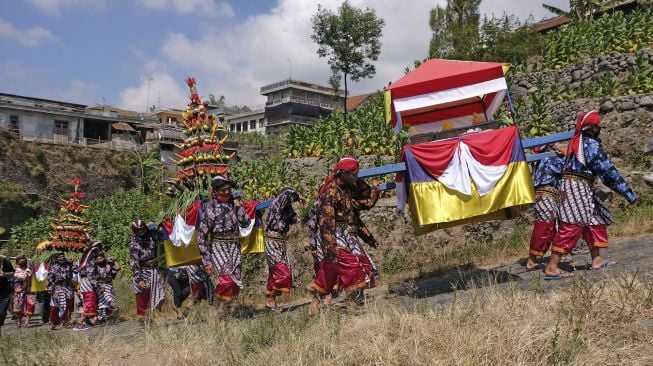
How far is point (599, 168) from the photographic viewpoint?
6.21 m

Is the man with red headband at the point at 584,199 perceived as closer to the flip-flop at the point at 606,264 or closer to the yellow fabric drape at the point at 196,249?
the flip-flop at the point at 606,264

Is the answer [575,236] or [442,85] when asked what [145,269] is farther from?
[575,236]

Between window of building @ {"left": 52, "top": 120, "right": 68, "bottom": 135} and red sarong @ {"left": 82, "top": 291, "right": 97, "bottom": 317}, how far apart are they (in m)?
30.5

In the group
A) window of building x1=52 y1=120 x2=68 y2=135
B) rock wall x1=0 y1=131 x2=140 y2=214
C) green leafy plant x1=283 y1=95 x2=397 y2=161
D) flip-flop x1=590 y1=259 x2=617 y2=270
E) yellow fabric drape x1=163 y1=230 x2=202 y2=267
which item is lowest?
flip-flop x1=590 y1=259 x2=617 y2=270

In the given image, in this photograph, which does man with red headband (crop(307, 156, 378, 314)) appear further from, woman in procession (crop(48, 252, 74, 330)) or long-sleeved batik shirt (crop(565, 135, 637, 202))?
woman in procession (crop(48, 252, 74, 330))

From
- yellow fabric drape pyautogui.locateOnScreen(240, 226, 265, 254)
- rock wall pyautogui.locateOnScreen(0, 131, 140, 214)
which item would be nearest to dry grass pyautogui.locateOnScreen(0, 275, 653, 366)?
yellow fabric drape pyautogui.locateOnScreen(240, 226, 265, 254)

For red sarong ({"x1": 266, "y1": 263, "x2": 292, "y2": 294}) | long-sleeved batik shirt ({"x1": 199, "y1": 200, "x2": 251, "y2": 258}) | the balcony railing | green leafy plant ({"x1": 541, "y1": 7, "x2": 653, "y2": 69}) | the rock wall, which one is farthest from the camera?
the balcony railing

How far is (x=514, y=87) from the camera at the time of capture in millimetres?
14961

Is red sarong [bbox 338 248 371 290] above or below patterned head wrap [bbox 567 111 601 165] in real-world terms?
below

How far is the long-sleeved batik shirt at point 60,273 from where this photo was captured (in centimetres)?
1126

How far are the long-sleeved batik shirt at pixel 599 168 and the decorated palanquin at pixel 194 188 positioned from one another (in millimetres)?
4381

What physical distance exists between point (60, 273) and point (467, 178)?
29.2ft

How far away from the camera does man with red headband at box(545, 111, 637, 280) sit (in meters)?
6.28

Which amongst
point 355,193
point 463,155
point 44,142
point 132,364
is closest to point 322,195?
point 355,193
